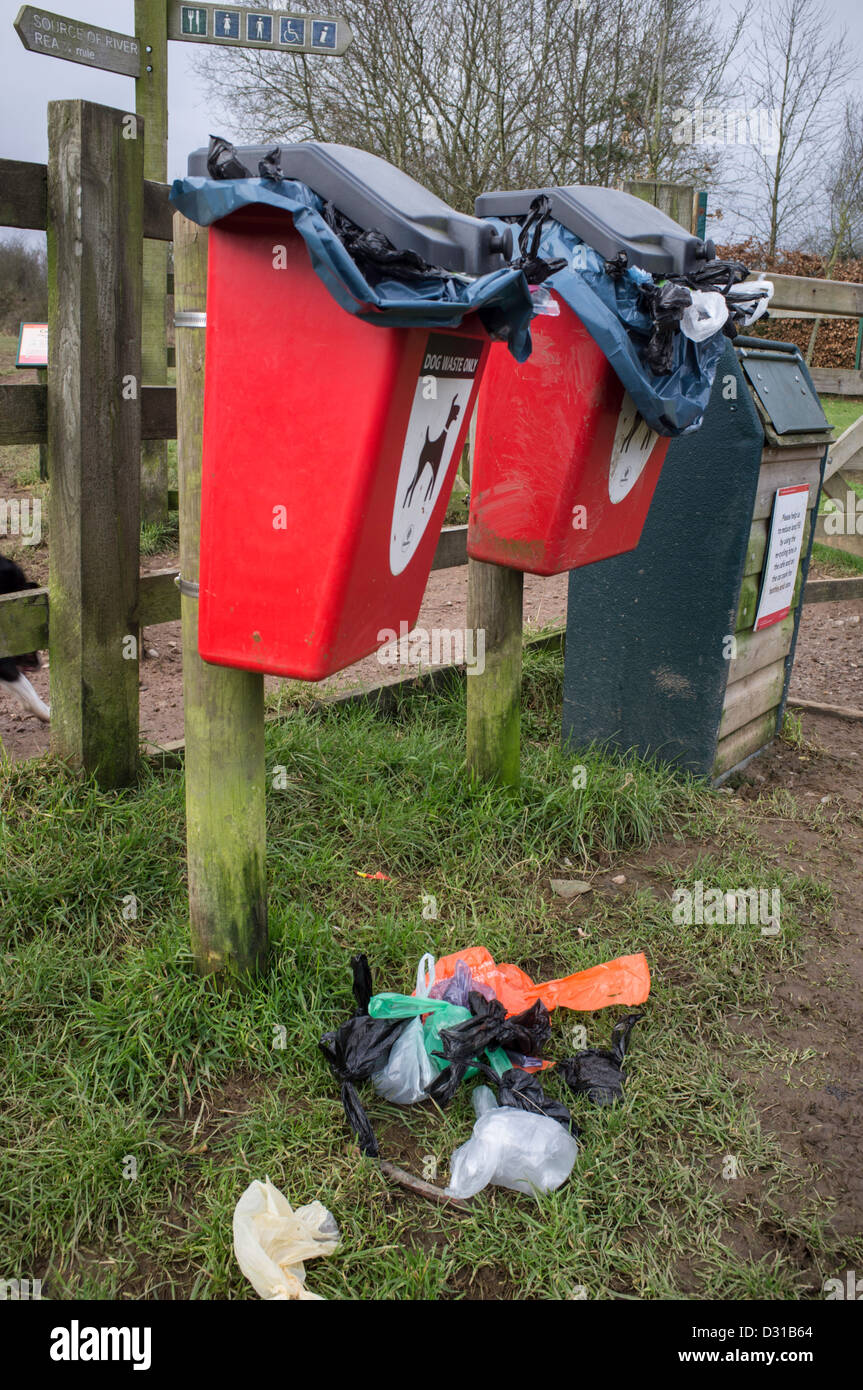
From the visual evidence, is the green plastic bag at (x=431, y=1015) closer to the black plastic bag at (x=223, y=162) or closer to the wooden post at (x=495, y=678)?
the wooden post at (x=495, y=678)

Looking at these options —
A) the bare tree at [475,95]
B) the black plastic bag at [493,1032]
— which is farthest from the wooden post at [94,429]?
the bare tree at [475,95]

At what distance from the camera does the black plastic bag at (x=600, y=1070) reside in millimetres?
2090

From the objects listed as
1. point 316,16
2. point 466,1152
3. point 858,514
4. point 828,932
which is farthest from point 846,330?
point 466,1152

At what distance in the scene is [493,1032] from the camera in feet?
6.88

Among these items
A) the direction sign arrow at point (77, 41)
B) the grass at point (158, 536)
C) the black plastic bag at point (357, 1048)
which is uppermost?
the direction sign arrow at point (77, 41)

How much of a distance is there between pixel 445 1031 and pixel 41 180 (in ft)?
7.67

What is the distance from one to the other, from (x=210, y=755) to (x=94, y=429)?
1.13 m

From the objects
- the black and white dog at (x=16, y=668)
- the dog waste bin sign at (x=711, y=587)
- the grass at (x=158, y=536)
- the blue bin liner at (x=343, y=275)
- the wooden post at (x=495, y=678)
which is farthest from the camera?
the grass at (x=158, y=536)

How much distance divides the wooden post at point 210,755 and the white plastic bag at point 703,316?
1.25 m

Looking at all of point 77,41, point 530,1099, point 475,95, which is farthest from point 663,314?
point 475,95

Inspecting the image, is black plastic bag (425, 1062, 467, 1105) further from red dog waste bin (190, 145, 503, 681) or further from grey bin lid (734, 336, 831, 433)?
grey bin lid (734, 336, 831, 433)

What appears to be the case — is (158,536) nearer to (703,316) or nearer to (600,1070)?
(703,316)

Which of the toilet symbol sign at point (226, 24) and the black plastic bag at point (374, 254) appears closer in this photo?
the black plastic bag at point (374, 254)

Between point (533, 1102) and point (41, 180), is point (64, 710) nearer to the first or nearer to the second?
point (41, 180)
